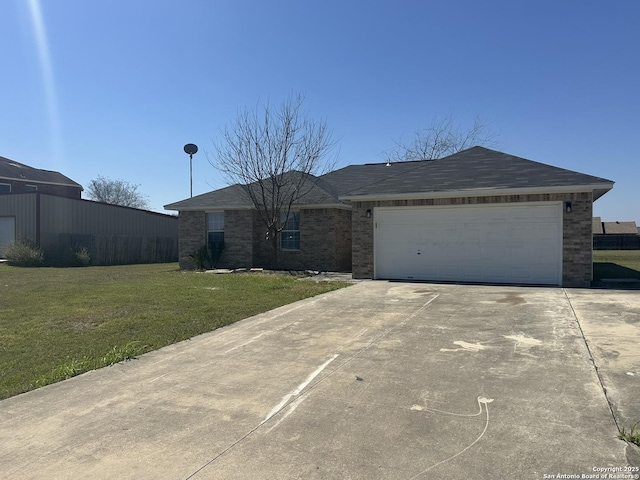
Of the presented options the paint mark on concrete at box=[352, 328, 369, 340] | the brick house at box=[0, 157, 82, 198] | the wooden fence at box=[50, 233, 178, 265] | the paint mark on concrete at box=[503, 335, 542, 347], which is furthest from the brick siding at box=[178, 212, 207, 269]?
the brick house at box=[0, 157, 82, 198]

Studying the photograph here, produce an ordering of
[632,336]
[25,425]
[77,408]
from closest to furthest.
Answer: [25,425] < [77,408] < [632,336]

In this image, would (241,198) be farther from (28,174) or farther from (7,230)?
(28,174)

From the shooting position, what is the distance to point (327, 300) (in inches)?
429

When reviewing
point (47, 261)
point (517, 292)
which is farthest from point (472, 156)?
point (47, 261)

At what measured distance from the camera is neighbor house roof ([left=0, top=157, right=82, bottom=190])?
40.1 m

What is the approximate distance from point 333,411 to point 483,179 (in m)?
11.5

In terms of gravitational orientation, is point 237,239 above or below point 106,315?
above

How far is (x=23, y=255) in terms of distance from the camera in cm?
2522

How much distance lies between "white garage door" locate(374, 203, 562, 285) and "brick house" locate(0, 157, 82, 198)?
35527 mm

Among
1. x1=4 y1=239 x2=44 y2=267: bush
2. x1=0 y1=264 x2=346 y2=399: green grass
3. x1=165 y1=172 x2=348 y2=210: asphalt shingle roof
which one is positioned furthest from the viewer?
x1=4 y1=239 x2=44 y2=267: bush

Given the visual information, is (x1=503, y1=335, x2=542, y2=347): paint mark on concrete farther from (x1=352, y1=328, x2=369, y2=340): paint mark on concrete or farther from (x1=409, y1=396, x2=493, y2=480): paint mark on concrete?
(x1=409, y1=396, x2=493, y2=480): paint mark on concrete

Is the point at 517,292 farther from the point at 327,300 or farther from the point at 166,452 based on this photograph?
the point at 166,452

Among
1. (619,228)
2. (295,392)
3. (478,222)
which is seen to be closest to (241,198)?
(478,222)

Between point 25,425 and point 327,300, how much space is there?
7.26 m
